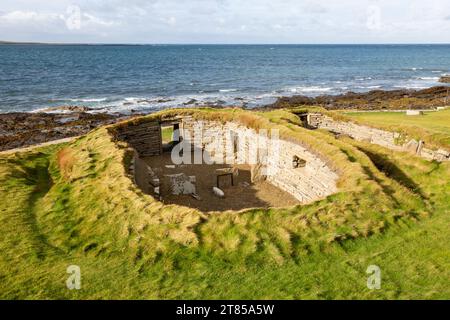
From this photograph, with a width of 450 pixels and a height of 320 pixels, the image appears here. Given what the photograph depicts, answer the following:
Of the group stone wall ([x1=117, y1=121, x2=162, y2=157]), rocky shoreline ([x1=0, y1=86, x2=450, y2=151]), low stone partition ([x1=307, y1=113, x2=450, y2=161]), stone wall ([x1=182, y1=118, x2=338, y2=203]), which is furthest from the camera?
rocky shoreline ([x1=0, y1=86, x2=450, y2=151])

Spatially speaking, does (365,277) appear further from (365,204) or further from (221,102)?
(221,102)

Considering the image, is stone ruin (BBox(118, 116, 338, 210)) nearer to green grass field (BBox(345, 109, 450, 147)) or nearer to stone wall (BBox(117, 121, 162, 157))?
stone wall (BBox(117, 121, 162, 157))

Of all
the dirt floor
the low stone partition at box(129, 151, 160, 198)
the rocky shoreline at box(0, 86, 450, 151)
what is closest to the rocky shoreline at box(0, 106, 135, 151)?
the rocky shoreline at box(0, 86, 450, 151)

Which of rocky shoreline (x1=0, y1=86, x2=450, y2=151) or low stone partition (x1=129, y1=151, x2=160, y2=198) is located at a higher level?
rocky shoreline (x1=0, y1=86, x2=450, y2=151)

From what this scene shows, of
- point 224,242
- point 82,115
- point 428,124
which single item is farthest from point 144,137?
point 428,124

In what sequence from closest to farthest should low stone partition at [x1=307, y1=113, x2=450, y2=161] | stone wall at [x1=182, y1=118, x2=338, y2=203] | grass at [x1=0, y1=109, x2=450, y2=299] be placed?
grass at [x1=0, y1=109, x2=450, y2=299] < stone wall at [x1=182, y1=118, x2=338, y2=203] < low stone partition at [x1=307, y1=113, x2=450, y2=161]

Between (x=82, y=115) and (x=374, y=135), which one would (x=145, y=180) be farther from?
(x=82, y=115)

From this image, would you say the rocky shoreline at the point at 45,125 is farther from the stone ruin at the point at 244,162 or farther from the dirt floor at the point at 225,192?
the dirt floor at the point at 225,192
